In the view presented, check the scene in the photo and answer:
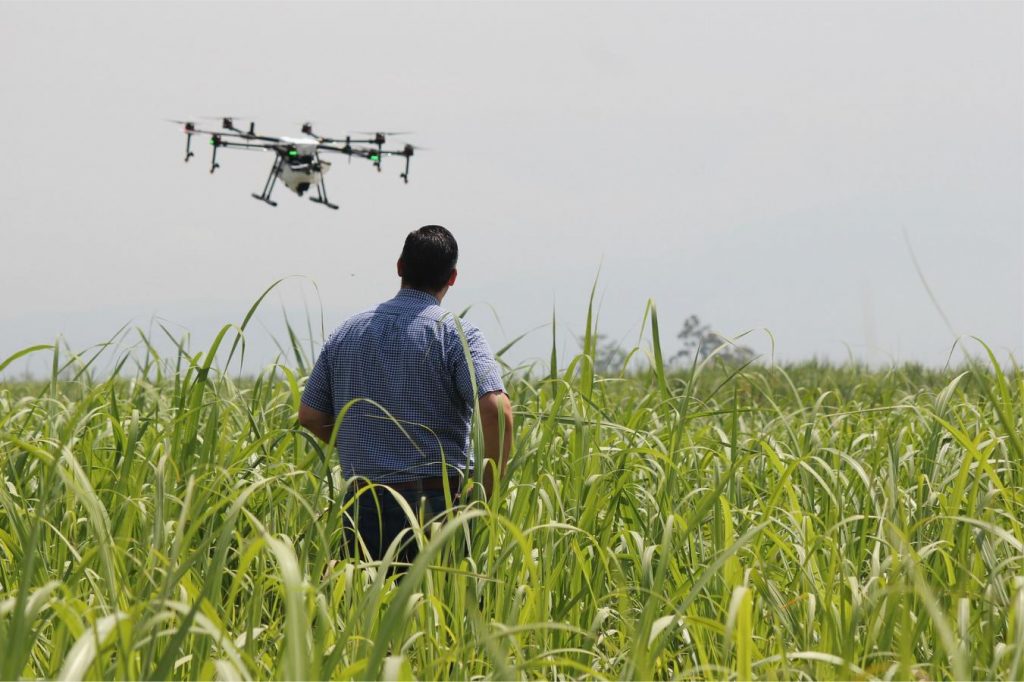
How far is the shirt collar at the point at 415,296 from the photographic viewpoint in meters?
3.73

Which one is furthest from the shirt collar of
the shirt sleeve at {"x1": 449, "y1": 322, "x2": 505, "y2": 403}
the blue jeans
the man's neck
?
the blue jeans

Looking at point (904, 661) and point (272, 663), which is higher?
point (904, 661)

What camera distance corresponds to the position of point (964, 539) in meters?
2.70

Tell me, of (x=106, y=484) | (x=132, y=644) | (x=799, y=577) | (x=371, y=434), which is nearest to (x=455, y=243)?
(x=371, y=434)

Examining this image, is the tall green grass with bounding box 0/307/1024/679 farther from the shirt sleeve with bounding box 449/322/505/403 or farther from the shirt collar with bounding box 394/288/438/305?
the shirt collar with bounding box 394/288/438/305

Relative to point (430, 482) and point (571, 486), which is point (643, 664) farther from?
point (430, 482)

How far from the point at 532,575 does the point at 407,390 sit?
137 centimetres

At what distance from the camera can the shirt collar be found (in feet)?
12.2

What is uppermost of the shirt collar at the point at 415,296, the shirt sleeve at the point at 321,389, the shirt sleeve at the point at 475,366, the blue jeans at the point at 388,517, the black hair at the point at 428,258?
the black hair at the point at 428,258

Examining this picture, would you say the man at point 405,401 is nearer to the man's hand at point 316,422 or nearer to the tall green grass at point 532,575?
the man's hand at point 316,422

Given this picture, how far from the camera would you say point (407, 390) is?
357cm

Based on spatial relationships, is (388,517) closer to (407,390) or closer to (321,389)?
(407,390)

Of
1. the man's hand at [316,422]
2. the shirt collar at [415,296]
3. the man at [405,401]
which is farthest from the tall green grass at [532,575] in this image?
the shirt collar at [415,296]

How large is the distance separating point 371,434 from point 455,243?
2.72 feet
